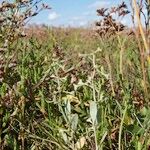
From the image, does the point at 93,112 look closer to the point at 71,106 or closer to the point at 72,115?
the point at 72,115

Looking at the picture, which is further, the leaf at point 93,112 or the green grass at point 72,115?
the green grass at point 72,115

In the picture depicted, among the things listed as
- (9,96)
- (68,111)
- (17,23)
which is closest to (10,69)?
(9,96)

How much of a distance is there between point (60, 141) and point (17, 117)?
44 centimetres

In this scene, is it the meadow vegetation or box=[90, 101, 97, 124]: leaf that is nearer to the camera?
box=[90, 101, 97, 124]: leaf

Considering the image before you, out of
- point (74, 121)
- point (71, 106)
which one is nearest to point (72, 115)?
point (74, 121)

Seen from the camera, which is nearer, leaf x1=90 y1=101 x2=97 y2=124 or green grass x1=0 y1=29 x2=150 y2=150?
leaf x1=90 y1=101 x2=97 y2=124

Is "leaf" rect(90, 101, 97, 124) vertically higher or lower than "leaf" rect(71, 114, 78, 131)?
higher

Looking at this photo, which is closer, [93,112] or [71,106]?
[93,112]

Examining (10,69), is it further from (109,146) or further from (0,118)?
(109,146)

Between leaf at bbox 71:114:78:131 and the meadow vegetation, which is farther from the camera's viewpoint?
the meadow vegetation

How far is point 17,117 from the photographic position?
2.54 metres

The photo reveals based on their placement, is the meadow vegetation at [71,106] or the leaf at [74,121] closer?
the leaf at [74,121]

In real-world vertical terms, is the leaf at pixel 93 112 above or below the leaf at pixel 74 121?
above

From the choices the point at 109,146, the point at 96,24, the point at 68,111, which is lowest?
the point at 109,146
